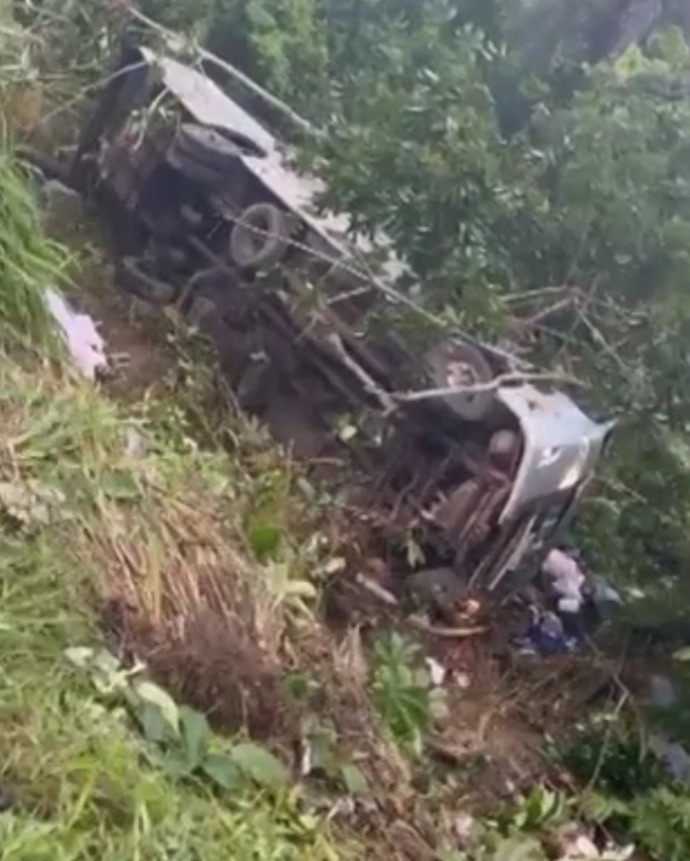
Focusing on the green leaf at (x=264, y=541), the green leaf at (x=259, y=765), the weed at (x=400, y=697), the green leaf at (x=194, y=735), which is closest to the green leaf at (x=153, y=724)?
the green leaf at (x=194, y=735)

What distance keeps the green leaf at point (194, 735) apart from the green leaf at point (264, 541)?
663 millimetres

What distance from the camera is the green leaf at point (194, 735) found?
2.80 m

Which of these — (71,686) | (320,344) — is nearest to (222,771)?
(71,686)

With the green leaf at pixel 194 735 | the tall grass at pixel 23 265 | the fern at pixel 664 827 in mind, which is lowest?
the fern at pixel 664 827

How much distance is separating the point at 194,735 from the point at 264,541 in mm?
756

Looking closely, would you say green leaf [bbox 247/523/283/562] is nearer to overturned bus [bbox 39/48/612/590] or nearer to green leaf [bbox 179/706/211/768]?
overturned bus [bbox 39/48/612/590]

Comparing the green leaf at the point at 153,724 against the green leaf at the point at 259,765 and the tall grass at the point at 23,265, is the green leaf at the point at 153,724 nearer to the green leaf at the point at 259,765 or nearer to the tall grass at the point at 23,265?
the green leaf at the point at 259,765

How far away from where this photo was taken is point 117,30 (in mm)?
4594

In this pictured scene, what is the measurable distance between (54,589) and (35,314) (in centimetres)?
86

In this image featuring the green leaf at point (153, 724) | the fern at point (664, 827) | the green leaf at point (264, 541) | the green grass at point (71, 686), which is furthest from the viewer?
the green leaf at point (264, 541)

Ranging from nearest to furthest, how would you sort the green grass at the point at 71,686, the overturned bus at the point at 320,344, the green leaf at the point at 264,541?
1. the green grass at the point at 71,686
2. the green leaf at the point at 264,541
3. the overturned bus at the point at 320,344

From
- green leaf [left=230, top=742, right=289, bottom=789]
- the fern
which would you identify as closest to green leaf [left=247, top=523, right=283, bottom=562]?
green leaf [left=230, top=742, right=289, bottom=789]

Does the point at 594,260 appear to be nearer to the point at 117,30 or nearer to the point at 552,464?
Answer: the point at 552,464

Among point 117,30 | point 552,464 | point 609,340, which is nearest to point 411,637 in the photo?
point 552,464
